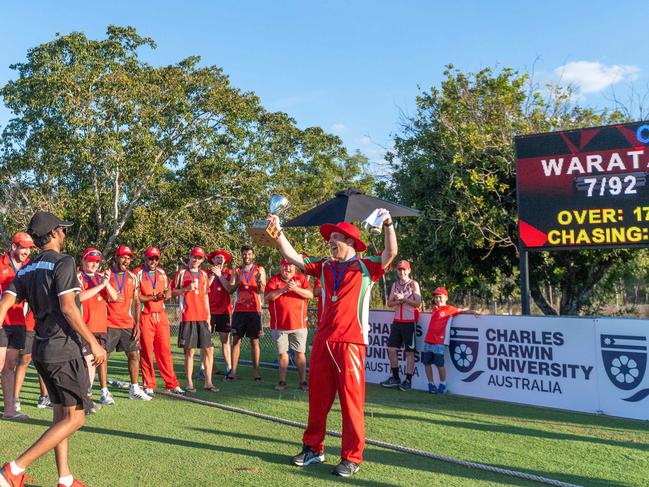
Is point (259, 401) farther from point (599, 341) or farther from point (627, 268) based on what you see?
point (627, 268)

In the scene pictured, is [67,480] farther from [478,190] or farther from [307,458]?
[478,190]

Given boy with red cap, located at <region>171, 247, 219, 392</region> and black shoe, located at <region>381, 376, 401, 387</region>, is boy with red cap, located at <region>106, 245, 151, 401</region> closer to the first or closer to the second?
boy with red cap, located at <region>171, 247, 219, 392</region>

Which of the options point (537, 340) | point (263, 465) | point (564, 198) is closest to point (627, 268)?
point (564, 198)

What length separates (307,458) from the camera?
5.45 metres

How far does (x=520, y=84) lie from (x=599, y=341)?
10.0m

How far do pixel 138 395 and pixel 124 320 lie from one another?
1024 mm

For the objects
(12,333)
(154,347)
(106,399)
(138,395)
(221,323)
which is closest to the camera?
(12,333)

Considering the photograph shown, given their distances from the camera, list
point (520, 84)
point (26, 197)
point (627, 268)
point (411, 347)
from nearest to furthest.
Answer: point (411, 347) < point (627, 268) < point (520, 84) < point (26, 197)

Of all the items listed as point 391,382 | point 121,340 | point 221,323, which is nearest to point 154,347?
point 121,340

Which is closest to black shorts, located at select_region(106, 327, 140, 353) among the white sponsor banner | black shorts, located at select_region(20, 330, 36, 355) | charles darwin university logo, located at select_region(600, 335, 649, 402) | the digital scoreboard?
black shorts, located at select_region(20, 330, 36, 355)

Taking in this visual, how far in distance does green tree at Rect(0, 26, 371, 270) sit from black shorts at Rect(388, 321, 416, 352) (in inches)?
641

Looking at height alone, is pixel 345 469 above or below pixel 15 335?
below

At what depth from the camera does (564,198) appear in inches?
386

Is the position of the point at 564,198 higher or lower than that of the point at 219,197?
lower
